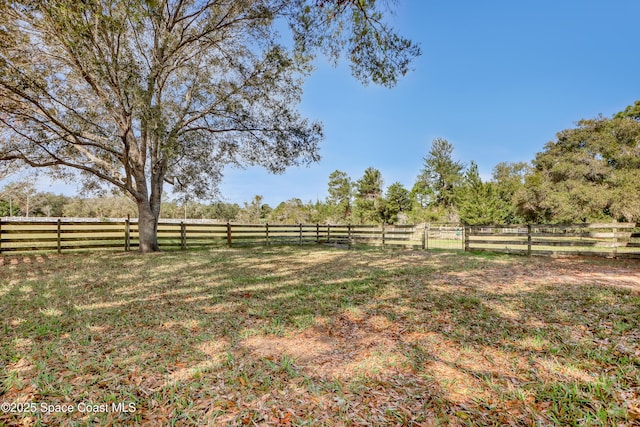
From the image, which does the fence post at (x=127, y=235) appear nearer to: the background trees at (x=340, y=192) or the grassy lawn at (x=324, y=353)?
the grassy lawn at (x=324, y=353)

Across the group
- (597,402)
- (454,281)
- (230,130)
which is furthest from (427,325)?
(230,130)

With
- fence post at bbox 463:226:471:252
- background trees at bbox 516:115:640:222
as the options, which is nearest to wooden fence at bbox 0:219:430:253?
fence post at bbox 463:226:471:252

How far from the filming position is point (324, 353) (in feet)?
9.02

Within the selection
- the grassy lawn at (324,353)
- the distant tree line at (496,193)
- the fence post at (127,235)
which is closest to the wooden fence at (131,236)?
the fence post at (127,235)

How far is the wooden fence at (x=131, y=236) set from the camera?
32.5 ft

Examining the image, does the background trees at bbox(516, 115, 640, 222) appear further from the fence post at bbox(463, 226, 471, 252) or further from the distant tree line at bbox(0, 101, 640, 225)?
the fence post at bbox(463, 226, 471, 252)

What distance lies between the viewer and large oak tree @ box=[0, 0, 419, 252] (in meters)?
5.64

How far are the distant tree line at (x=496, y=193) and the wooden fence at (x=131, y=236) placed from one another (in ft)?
5.15

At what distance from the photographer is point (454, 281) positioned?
570 cm

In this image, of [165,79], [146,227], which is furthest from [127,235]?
[165,79]

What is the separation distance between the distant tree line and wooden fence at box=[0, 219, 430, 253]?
157 cm

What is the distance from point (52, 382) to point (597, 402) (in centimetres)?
399

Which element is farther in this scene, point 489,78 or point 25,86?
point 489,78

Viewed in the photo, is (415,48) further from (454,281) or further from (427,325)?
(427,325)
